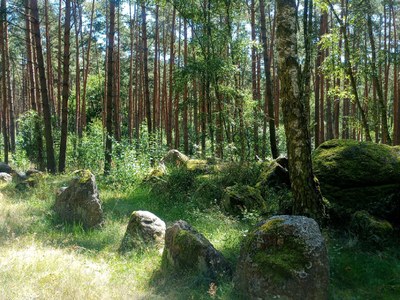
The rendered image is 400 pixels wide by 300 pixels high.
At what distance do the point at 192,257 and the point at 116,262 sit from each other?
133 cm

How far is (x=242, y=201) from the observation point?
740 cm

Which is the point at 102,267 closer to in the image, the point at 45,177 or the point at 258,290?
the point at 258,290

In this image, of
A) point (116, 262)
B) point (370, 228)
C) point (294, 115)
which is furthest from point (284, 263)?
point (116, 262)

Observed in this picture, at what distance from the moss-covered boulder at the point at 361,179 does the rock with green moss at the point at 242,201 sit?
1263 millimetres

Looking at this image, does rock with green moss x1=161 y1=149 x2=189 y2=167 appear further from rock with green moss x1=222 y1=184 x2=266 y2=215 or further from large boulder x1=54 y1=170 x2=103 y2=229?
rock with green moss x1=222 y1=184 x2=266 y2=215

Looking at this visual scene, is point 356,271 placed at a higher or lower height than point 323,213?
lower

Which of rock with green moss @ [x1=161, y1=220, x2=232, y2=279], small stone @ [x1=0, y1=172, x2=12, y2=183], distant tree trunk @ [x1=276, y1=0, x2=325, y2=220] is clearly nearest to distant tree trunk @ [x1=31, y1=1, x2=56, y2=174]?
small stone @ [x1=0, y1=172, x2=12, y2=183]

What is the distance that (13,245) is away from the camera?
230 inches

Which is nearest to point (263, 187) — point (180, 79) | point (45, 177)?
point (180, 79)

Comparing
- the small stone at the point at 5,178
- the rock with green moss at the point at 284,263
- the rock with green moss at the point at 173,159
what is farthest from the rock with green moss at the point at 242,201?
the small stone at the point at 5,178

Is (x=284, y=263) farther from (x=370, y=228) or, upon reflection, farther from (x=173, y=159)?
(x=173, y=159)

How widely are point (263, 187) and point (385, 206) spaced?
2556 millimetres

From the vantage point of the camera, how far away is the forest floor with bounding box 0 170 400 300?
4.36m

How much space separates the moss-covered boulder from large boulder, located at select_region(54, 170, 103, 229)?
4.30 meters
